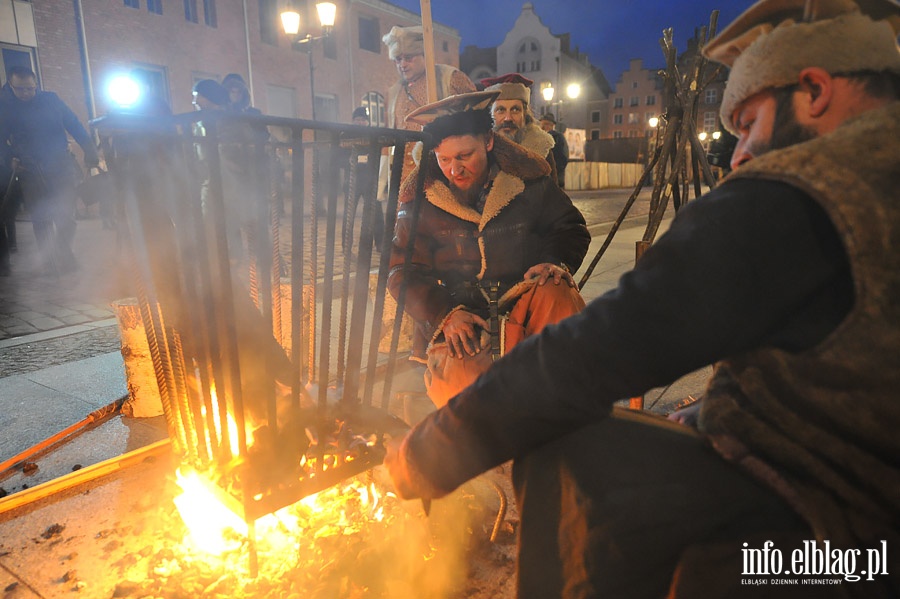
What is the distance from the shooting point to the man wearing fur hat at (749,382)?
999mm

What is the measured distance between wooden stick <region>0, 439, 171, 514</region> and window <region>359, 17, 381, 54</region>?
25.7 meters

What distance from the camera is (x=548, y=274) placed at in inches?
105

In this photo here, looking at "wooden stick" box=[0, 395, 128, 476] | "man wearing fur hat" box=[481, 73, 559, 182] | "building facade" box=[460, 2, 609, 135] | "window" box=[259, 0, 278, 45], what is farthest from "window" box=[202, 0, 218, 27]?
"building facade" box=[460, 2, 609, 135]

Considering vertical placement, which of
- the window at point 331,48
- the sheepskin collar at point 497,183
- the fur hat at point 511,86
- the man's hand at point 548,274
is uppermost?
the window at point 331,48

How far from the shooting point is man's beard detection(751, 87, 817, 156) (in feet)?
4.03

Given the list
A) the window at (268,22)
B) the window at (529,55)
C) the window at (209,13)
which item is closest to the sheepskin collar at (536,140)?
the window at (209,13)

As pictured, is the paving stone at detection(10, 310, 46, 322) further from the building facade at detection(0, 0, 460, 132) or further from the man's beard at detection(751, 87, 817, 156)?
the building facade at detection(0, 0, 460, 132)

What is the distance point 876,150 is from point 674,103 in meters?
3.91

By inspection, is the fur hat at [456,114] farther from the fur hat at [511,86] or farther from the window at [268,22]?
the window at [268,22]

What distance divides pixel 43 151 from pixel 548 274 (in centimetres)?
715

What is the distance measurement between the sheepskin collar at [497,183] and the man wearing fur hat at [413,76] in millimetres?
1510

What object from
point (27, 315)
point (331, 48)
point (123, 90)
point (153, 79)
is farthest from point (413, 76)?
point (331, 48)

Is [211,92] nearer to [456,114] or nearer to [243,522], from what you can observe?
[456,114]

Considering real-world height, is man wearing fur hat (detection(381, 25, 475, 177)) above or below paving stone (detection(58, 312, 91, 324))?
above
